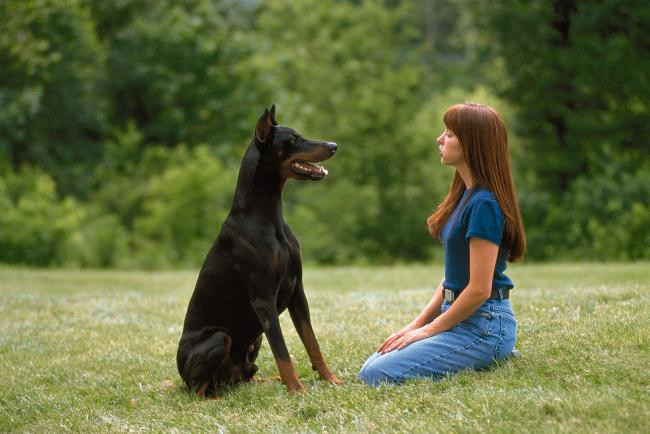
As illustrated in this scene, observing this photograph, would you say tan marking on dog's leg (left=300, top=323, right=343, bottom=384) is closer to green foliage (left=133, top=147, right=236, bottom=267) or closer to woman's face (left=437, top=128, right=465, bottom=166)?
woman's face (left=437, top=128, right=465, bottom=166)

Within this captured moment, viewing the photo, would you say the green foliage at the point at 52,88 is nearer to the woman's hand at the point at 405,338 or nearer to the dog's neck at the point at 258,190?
the dog's neck at the point at 258,190

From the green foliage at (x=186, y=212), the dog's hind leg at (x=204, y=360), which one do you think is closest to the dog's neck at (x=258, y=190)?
the dog's hind leg at (x=204, y=360)

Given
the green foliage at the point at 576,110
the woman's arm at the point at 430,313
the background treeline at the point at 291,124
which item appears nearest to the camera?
the woman's arm at the point at 430,313

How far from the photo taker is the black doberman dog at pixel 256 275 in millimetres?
5207

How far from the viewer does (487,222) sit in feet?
16.2

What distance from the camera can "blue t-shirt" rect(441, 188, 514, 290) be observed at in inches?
195

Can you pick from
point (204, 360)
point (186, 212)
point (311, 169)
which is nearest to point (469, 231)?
point (311, 169)

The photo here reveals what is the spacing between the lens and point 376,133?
29453 mm

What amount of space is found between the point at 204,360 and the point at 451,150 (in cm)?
221

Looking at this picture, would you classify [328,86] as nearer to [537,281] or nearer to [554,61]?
[554,61]

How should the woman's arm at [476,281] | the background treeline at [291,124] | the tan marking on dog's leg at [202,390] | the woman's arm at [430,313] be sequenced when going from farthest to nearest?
the background treeline at [291,124], the woman's arm at [430,313], the tan marking on dog's leg at [202,390], the woman's arm at [476,281]

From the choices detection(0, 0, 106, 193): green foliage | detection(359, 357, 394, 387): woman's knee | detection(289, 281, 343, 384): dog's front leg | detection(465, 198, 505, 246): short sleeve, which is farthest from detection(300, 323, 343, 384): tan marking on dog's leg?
detection(0, 0, 106, 193): green foliage

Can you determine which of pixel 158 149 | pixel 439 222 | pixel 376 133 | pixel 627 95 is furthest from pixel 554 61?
pixel 439 222

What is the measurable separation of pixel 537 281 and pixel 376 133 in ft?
56.4
